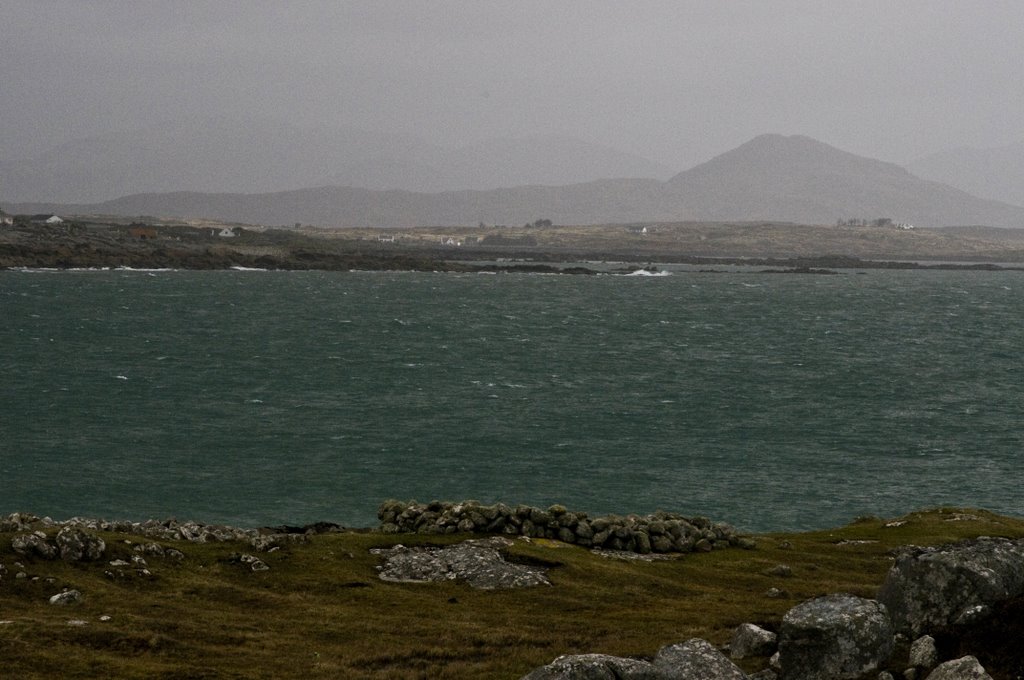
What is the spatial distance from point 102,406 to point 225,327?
50354mm

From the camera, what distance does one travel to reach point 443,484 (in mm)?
54531

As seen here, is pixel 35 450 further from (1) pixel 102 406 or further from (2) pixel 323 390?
(2) pixel 323 390

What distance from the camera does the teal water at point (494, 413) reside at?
53469 mm

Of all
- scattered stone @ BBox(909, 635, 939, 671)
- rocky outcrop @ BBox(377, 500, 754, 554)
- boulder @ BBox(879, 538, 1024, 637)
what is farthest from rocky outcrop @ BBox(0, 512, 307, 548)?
scattered stone @ BBox(909, 635, 939, 671)

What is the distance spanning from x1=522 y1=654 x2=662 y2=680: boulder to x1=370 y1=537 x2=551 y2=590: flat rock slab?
11580mm

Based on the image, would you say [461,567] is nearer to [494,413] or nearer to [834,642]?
[834,642]

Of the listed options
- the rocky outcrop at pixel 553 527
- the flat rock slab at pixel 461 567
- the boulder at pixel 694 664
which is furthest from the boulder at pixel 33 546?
the boulder at pixel 694 664

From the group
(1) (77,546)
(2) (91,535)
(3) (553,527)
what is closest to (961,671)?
(3) (553,527)

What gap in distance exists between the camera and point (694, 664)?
17500 mm

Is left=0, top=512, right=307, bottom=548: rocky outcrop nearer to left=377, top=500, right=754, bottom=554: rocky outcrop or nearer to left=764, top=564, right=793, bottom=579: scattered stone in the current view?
left=377, top=500, right=754, bottom=554: rocky outcrop

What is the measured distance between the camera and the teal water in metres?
53.5

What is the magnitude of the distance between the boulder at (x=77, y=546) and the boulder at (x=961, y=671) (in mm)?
19843

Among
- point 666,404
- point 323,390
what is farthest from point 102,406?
point 666,404

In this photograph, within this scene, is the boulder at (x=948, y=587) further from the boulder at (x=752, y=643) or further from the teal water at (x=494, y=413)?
the teal water at (x=494, y=413)
